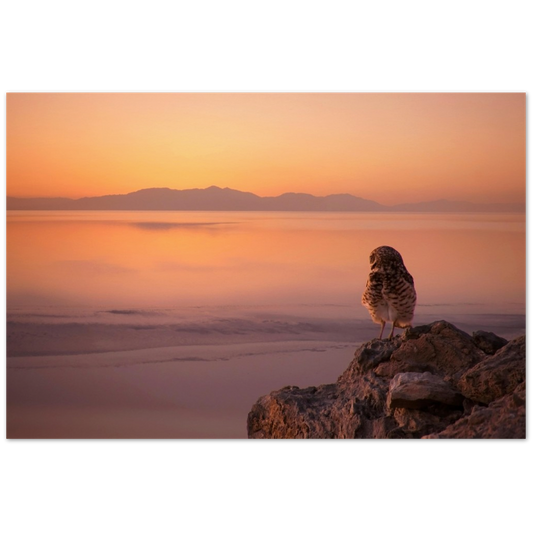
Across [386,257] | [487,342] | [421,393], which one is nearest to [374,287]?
[386,257]

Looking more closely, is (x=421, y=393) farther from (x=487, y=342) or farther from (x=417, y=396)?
(x=487, y=342)

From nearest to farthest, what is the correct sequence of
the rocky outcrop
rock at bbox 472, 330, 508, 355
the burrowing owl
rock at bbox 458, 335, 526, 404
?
the rocky outcrop
rock at bbox 458, 335, 526, 404
rock at bbox 472, 330, 508, 355
the burrowing owl

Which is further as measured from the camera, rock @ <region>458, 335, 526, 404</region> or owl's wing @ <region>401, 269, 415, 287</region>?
owl's wing @ <region>401, 269, 415, 287</region>

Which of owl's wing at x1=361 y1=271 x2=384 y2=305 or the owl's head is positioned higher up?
the owl's head

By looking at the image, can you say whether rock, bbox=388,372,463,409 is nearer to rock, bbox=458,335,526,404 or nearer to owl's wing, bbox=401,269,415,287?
rock, bbox=458,335,526,404

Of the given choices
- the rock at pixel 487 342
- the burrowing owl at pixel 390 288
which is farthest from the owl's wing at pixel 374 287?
the rock at pixel 487 342

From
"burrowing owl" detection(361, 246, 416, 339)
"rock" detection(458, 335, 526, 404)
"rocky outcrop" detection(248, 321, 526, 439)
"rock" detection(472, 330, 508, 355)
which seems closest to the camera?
"rocky outcrop" detection(248, 321, 526, 439)

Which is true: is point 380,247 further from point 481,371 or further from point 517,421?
point 517,421

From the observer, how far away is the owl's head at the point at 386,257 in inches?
170

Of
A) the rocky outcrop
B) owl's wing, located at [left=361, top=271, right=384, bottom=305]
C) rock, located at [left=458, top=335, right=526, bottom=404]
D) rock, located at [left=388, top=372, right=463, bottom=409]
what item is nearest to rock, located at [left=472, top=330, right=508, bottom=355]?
the rocky outcrop

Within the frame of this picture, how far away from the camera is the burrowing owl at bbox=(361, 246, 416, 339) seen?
4.31 m

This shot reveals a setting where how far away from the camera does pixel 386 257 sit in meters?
4.32

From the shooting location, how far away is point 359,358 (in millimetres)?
3777

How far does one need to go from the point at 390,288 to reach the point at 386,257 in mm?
241
